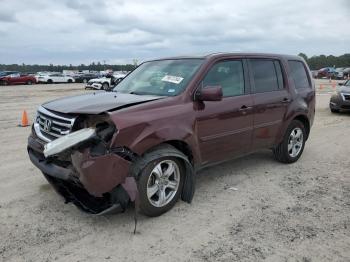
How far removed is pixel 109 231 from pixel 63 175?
769 millimetres

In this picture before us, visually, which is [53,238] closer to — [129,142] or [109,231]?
[109,231]

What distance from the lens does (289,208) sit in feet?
14.7

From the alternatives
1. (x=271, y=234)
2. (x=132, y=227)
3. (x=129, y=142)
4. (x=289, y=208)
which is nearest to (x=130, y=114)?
(x=129, y=142)

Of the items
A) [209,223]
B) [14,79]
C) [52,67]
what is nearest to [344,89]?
[209,223]

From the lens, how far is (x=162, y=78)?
4941 millimetres

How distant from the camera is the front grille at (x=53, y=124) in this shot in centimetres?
398

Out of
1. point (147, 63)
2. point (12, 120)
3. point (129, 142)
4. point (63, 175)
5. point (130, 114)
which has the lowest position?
point (12, 120)

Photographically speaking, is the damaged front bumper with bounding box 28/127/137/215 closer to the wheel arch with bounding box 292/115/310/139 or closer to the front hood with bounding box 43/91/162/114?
the front hood with bounding box 43/91/162/114

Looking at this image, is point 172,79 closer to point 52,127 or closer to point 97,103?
point 97,103

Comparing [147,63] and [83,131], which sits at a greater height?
[147,63]

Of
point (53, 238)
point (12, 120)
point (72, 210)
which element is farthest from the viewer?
point (12, 120)

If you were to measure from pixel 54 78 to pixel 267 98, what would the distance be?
4276cm

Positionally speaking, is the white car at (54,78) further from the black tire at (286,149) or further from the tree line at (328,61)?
the tree line at (328,61)

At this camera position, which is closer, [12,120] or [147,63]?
[147,63]
